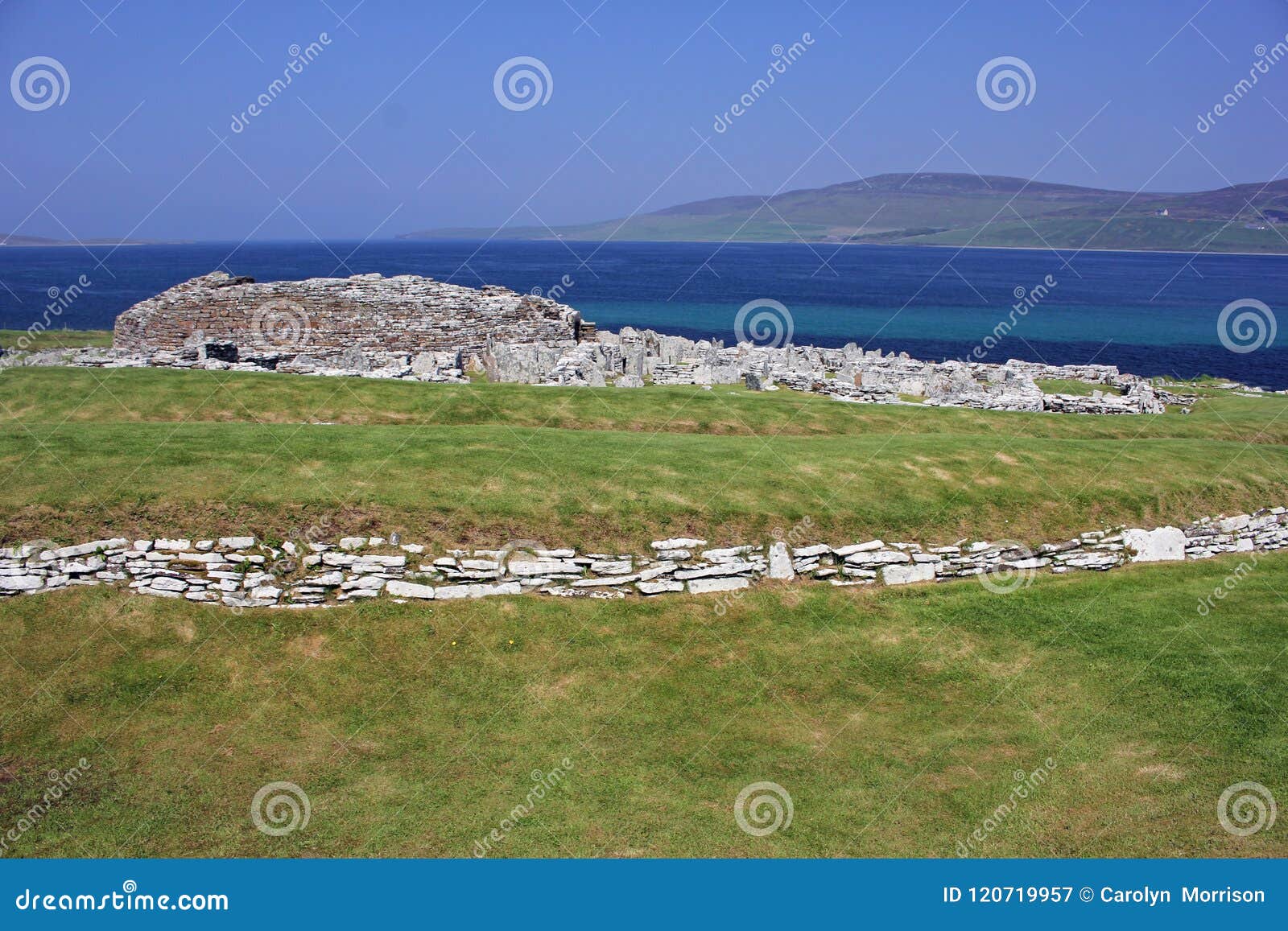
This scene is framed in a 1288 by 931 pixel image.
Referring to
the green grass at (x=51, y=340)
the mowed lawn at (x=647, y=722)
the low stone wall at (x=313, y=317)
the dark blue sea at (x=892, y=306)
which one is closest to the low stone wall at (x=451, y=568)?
the mowed lawn at (x=647, y=722)

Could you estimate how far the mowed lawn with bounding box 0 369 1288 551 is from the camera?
15.5 metres

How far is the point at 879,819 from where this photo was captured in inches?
424

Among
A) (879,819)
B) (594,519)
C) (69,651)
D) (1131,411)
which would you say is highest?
(1131,411)

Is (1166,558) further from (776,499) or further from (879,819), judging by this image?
(879,819)

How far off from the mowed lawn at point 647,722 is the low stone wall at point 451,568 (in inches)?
14.3

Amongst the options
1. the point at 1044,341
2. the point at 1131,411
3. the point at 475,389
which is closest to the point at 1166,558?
the point at 1131,411

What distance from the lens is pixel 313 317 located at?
37.6 metres

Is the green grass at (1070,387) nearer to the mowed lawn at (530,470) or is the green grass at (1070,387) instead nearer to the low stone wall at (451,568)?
the mowed lawn at (530,470)

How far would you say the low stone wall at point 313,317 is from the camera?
36781 millimetres

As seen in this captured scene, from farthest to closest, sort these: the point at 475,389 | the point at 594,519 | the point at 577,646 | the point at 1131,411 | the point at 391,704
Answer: the point at 1131,411
the point at 475,389
the point at 594,519
the point at 577,646
the point at 391,704

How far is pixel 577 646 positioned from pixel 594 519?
9.65 feet

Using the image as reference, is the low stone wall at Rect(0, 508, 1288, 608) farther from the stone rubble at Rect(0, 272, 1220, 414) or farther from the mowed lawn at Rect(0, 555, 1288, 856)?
the stone rubble at Rect(0, 272, 1220, 414)

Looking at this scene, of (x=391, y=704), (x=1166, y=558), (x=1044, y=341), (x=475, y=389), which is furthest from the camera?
(x=1044, y=341)

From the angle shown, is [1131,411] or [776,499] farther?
[1131,411]
